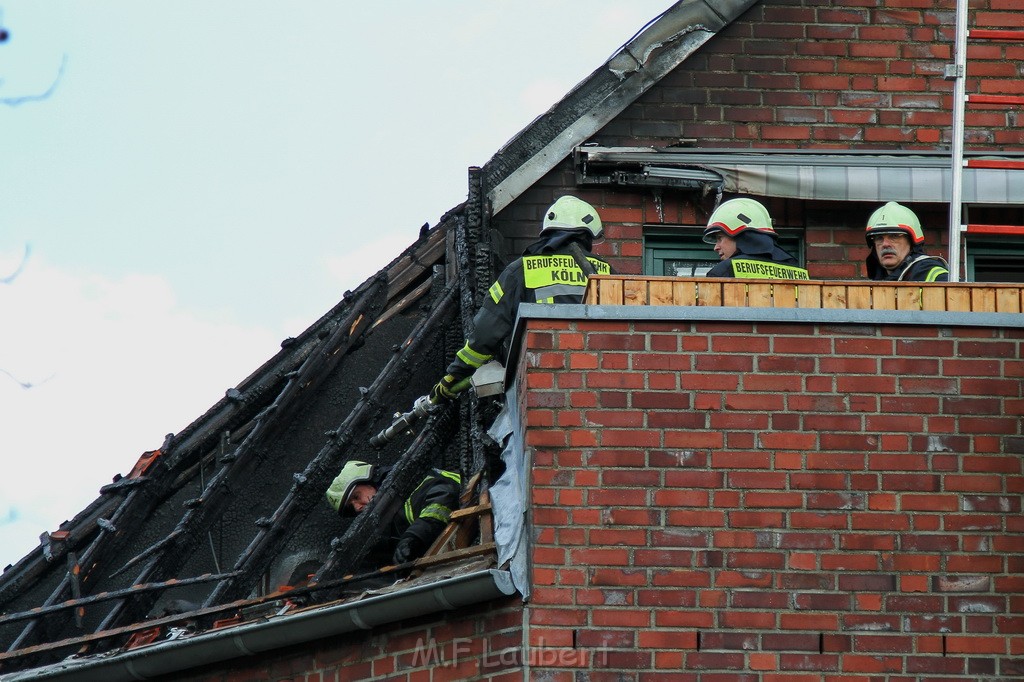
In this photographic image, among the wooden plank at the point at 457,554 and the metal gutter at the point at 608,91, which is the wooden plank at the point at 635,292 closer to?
the wooden plank at the point at 457,554

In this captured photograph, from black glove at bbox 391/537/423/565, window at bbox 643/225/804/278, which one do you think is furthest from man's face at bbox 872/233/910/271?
black glove at bbox 391/537/423/565

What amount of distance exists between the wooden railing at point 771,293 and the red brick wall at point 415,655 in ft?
5.18

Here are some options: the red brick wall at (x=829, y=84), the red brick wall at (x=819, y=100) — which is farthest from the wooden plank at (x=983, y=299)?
the red brick wall at (x=829, y=84)

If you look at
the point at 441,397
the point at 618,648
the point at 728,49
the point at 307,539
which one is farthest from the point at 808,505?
the point at 728,49

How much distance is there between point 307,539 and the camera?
37.2 feet

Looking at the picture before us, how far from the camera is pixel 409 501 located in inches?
418

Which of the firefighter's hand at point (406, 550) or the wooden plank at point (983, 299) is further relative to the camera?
the firefighter's hand at point (406, 550)

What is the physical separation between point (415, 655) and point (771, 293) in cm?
251

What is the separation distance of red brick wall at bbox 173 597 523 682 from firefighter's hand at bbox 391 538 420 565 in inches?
40.2

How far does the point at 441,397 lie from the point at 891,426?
127 inches

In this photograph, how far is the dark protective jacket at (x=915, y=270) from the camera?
9.45 meters

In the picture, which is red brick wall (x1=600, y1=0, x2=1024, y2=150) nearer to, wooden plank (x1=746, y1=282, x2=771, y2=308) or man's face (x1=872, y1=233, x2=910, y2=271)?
man's face (x1=872, y1=233, x2=910, y2=271)

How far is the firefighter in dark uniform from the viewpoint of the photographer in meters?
10.1

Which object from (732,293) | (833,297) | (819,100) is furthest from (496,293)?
(819,100)
